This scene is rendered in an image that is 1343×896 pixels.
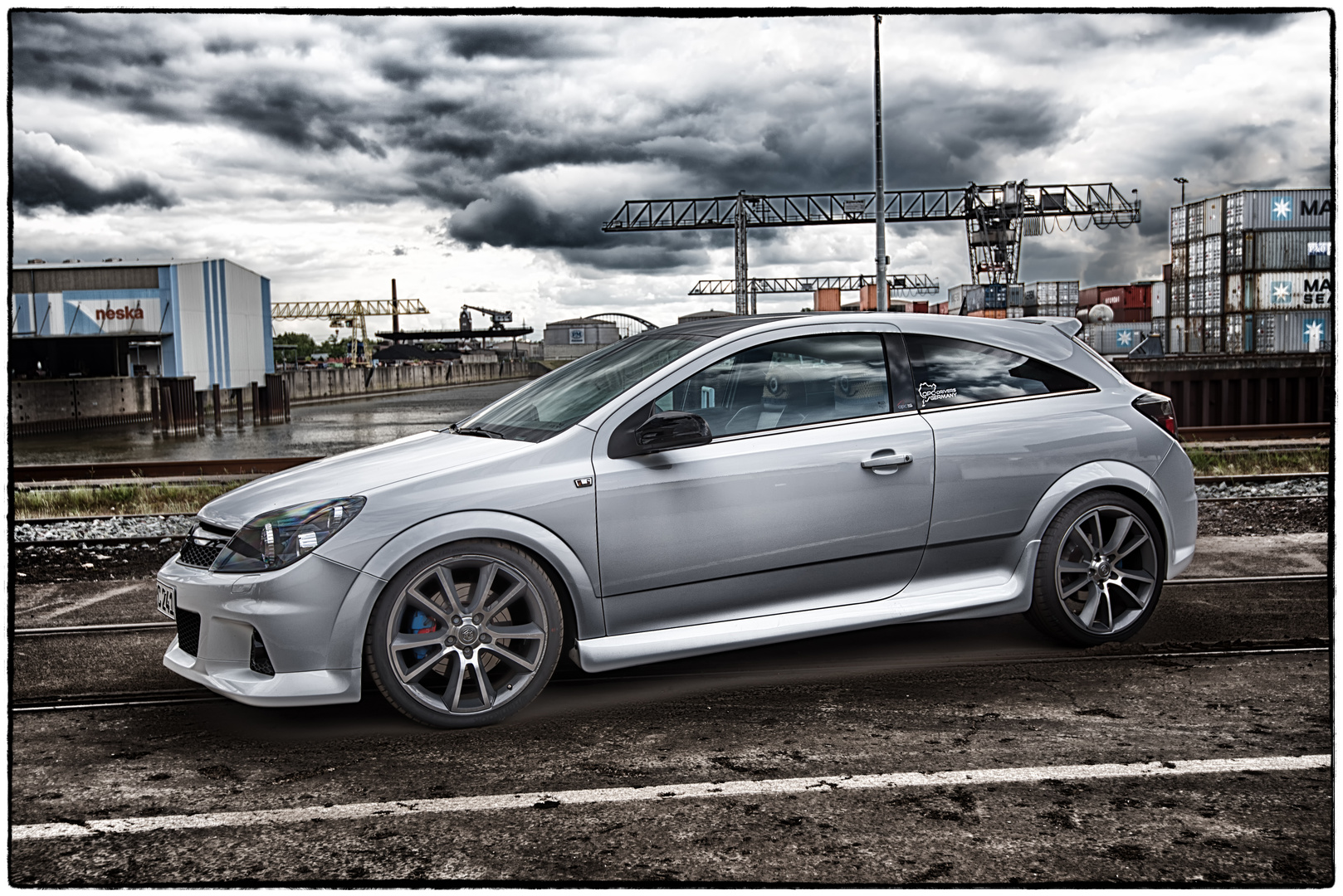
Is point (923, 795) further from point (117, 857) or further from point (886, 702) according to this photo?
point (117, 857)

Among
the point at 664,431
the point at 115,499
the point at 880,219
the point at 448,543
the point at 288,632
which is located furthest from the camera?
the point at 880,219

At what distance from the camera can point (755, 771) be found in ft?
11.4

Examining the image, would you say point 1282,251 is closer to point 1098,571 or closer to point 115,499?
point 115,499

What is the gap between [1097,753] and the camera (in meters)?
3.56

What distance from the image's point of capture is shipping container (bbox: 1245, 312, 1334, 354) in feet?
140

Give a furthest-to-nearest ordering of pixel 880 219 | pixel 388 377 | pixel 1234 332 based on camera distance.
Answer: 1. pixel 388 377
2. pixel 1234 332
3. pixel 880 219

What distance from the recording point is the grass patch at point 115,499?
11.0m

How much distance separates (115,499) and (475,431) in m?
8.74

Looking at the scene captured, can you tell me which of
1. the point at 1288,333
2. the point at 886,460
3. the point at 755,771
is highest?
the point at 1288,333

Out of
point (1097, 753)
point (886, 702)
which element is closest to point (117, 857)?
point (886, 702)

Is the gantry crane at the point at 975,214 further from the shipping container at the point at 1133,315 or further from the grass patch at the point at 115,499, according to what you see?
the grass patch at the point at 115,499

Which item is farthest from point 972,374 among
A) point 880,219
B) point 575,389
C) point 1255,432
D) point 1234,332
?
point 1234,332

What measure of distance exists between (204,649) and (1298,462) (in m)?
12.8

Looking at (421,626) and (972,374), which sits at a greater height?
(972,374)
